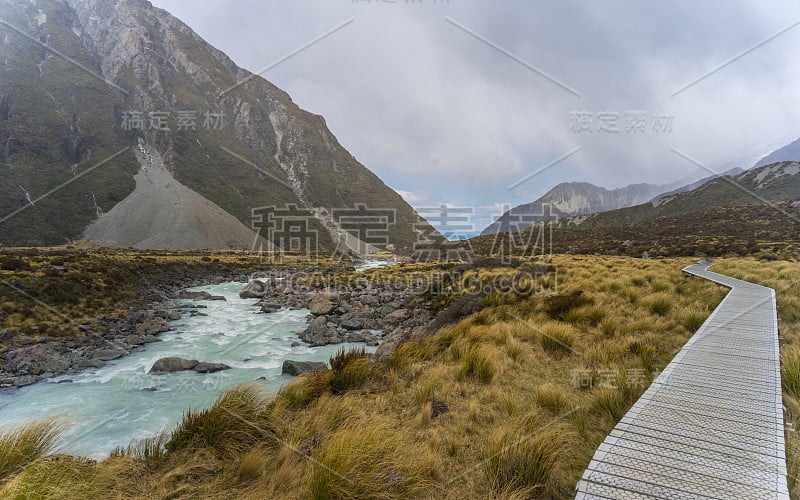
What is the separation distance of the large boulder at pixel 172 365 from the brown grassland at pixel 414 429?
7.56 metres

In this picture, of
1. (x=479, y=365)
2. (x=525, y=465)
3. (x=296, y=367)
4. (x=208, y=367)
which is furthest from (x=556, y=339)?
(x=208, y=367)

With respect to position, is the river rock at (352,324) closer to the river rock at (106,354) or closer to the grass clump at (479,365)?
the river rock at (106,354)

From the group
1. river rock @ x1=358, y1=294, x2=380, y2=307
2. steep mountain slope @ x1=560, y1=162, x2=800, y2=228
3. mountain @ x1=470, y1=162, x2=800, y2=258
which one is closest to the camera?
river rock @ x1=358, y1=294, x2=380, y2=307

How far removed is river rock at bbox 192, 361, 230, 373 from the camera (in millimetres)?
11094

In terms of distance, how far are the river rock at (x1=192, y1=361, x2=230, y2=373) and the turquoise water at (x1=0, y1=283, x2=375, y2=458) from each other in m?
0.25

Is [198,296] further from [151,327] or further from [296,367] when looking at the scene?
[296,367]

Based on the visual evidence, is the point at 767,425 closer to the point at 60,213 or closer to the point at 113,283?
the point at 113,283

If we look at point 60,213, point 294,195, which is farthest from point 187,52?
point 60,213

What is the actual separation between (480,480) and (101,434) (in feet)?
27.6

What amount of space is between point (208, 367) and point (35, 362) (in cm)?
568

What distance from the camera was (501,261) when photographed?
2603 cm

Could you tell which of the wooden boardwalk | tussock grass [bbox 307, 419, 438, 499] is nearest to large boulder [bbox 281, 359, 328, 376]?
tussock grass [bbox 307, 419, 438, 499]

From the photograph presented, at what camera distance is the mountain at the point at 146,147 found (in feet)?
274

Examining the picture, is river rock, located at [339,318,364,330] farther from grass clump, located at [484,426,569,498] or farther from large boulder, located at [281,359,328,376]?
grass clump, located at [484,426,569,498]
